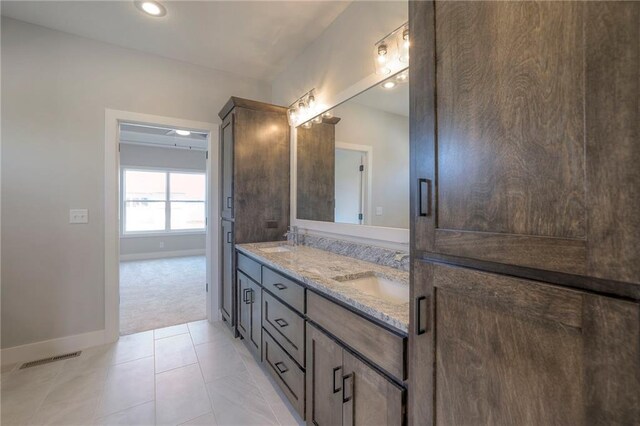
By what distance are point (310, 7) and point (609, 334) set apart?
238cm

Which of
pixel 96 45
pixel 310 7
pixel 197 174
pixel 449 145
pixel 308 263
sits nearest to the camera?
pixel 449 145

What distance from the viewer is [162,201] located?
673cm

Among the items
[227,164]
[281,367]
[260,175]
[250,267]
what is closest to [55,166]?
[227,164]

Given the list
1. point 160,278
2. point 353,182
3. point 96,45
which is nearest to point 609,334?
point 353,182

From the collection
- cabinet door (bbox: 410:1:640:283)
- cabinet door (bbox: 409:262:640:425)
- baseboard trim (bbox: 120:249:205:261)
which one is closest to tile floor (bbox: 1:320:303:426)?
cabinet door (bbox: 409:262:640:425)

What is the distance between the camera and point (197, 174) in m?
7.09

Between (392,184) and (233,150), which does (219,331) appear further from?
(392,184)

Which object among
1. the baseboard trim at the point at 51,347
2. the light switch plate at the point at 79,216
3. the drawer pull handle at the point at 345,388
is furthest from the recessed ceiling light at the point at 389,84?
the baseboard trim at the point at 51,347

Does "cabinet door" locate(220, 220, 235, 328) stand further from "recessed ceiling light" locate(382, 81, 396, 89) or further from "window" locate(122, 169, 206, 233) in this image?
"window" locate(122, 169, 206, 233)

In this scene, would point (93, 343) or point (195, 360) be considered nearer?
point (195, 360)

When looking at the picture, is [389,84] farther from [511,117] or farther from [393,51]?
[511,117]

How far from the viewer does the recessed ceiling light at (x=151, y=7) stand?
200 centimetres

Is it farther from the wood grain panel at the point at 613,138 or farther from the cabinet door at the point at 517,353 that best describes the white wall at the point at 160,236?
the wood grain panel at the point at 613,138

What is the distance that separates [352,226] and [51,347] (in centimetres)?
276
